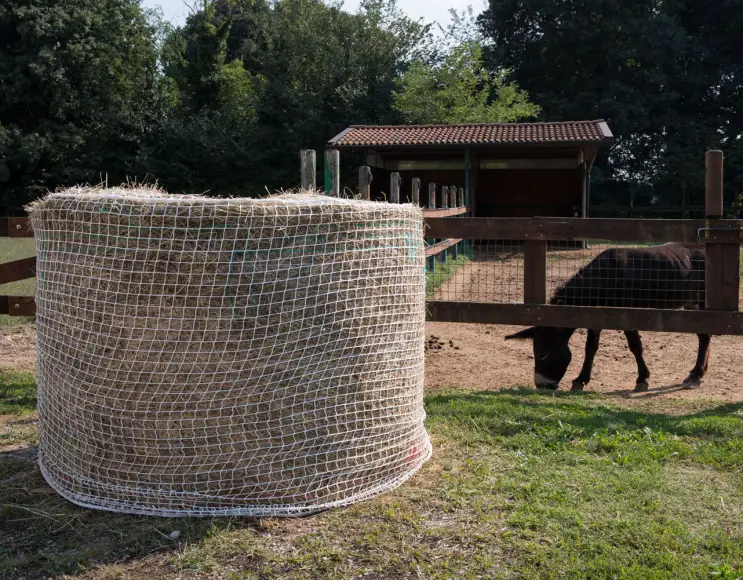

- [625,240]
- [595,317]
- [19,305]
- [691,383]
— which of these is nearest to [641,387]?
[691,383]

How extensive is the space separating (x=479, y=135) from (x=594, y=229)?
15300 mm

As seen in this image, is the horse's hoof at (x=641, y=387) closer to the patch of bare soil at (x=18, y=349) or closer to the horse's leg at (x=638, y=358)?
the horse's leg at (x=638, y=358)

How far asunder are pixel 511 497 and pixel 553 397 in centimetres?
176

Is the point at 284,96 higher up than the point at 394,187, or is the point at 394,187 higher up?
the point at 284,96

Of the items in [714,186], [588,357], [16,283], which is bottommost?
[588,357]

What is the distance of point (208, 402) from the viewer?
2885 millimetres

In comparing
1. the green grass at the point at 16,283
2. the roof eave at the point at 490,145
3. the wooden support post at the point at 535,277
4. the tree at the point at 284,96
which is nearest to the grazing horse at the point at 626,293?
the wooden support post at the point at 535,277

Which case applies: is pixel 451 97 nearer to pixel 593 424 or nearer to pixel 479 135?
pixel 479 135

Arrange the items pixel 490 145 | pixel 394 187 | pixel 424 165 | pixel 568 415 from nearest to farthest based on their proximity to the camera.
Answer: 1. pixel 568 415
2. pixel 394 187
3. pixel 490 145
4. pixel 424 165

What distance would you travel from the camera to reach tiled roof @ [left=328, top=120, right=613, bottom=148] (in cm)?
1847

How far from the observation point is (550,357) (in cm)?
582

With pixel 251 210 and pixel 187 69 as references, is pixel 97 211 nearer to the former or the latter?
pixel 251 210

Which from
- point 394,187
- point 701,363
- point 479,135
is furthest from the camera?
point 479,135

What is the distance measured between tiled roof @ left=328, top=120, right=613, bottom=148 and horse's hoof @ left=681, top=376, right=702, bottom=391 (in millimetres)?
12796
